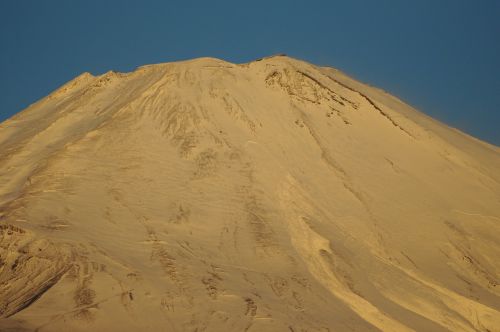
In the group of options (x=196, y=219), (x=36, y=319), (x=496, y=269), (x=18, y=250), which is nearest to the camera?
(x=36, y=319)

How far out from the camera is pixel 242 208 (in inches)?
676

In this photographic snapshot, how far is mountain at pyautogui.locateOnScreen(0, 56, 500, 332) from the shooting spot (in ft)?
43.1

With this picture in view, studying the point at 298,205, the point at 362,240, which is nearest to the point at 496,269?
the point at 362,240

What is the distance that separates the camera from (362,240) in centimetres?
1731

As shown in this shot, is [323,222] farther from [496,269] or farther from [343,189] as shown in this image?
[496,269]

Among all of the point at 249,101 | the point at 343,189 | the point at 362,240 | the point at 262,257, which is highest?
the point at 249,101

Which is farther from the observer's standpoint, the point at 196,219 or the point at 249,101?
the point at 249,101

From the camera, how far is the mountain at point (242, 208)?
13.1 meters

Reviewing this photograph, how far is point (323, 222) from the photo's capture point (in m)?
17.5

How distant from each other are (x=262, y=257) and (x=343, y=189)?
429 cm

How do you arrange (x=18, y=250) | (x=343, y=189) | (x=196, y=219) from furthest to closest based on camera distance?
(x=343, y=189)
(x=196, y=219)
(x=18, y=250)

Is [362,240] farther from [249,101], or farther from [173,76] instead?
[173,76]

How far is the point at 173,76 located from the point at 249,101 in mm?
2178

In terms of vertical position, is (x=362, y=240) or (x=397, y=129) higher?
(x=397, y=129)
